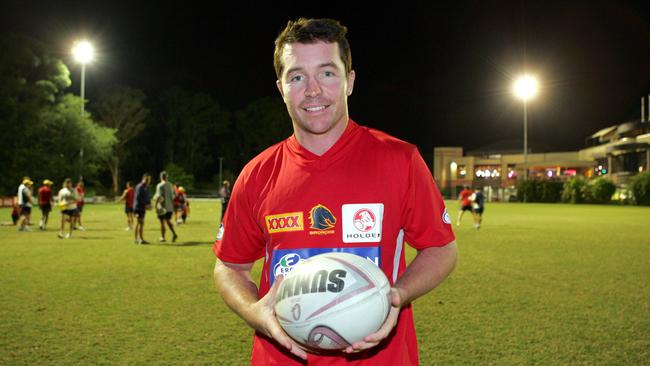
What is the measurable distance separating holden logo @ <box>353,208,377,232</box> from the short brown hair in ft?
2.20

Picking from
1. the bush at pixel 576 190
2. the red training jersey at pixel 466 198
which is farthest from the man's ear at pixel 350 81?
the bush at pixel 576 190

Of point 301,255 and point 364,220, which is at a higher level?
point 364,220

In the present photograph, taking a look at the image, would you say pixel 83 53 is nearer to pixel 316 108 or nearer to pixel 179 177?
pixel 179 177

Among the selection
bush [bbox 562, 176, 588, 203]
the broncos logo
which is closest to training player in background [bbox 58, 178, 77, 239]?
the broncos logo

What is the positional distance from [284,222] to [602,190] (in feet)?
198

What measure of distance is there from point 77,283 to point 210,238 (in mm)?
9557

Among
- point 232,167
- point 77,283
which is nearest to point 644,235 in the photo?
point 77,283

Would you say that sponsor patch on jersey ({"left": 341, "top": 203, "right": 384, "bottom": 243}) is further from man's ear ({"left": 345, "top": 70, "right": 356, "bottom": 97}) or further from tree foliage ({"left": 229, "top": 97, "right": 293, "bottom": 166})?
tree foliage ({"left": 229, "top": 97, "right": 293, "bottom": 166})

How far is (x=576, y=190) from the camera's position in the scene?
58812 mm

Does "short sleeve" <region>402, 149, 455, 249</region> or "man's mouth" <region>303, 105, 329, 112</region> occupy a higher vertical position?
"man's mouth" <region>303, 105, 329, 112</region>

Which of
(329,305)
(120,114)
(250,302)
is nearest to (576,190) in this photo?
(120,114)

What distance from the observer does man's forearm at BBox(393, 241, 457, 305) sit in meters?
2.35

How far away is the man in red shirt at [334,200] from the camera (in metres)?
Answer: 2.62

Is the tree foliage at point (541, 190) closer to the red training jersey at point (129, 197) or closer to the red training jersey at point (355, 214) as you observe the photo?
the red training jersey at point (129, 197)
